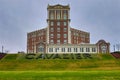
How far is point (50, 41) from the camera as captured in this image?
149 m

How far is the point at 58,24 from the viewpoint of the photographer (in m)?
152

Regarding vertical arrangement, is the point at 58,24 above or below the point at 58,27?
above

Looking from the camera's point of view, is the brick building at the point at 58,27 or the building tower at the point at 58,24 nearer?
the brick building at the point at 58,27

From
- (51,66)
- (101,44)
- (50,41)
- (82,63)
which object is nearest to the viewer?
(51,66)

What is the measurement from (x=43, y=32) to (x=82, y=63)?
93.0 m

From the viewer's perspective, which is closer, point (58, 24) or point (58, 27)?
point (58, 27)

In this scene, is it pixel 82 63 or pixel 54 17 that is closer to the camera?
pixel 82 63

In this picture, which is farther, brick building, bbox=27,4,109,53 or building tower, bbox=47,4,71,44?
building tower, bbox=47,4,71,44

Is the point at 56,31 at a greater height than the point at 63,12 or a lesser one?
lesser

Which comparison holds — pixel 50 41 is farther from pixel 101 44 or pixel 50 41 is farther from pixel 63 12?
pixel 101 44

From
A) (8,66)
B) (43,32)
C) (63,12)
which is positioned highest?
(63,12)

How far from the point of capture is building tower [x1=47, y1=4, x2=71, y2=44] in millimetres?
149500

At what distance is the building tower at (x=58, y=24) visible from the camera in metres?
150

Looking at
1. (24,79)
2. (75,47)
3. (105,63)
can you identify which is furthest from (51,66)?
(75,47)
